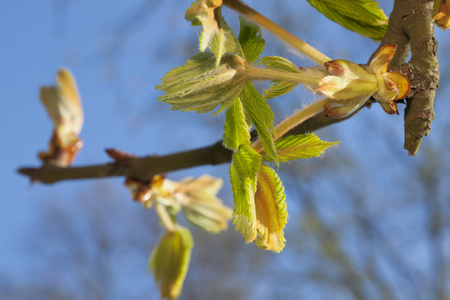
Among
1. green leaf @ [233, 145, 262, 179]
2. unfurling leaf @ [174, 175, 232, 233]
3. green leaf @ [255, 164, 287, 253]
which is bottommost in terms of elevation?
green leaf @ [255, 164, 287, 253]

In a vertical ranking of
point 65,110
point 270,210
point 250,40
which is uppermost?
point 65,110

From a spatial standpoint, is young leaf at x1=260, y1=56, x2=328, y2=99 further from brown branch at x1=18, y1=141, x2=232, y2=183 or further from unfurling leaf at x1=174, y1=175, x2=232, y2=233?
unfurling leaf at x1=174, y1=175, x2=232, y2=233

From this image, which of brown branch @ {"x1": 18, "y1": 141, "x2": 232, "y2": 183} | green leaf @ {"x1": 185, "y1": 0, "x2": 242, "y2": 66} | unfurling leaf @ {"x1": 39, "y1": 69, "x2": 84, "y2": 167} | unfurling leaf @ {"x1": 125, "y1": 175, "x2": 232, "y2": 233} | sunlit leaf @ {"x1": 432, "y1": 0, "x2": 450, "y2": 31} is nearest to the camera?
green leaf @ {"x1": 185, "y1": 0, "x2": 242, "y2": 66}

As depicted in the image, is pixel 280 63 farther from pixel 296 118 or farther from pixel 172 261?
pixel 172 261

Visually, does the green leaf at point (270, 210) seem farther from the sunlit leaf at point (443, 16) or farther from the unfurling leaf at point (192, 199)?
the unfurling leaf at point (192, 199)

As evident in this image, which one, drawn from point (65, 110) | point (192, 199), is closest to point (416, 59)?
point (192, 199)

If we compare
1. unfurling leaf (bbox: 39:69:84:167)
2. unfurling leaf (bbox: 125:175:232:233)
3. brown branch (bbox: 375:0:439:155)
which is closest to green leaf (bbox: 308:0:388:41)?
brown branch (bbox: 375:0:439:155)
